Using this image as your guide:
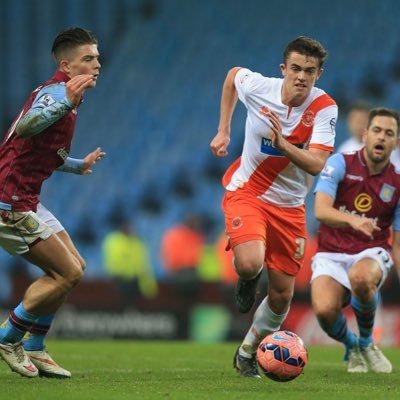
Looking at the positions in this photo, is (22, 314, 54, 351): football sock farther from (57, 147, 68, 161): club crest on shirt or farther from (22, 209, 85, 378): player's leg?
(57, 147, 68, 161): club crest on shirt

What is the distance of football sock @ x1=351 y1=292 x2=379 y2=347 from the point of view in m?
8.16

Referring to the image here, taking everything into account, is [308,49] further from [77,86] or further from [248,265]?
[77,86]

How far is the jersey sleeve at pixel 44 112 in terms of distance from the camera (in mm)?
6250

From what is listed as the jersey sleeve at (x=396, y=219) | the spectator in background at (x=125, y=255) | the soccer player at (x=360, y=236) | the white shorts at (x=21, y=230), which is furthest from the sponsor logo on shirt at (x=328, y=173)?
the spectator in background at (x=125, y=255)

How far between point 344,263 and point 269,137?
166 cm

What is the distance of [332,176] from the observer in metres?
8.22

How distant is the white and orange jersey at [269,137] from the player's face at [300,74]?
4.3 inches

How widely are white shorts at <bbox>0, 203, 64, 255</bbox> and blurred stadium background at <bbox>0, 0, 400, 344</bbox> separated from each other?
10.9m

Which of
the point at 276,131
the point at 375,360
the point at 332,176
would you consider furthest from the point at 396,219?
the point at 276,131

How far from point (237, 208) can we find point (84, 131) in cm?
1253

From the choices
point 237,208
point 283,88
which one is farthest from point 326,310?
point 283,88

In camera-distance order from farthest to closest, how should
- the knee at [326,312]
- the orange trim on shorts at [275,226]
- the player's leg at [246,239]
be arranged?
the knee at [326,312]
the orange trim on shorts at [275,226]
the player's leg at [246,239]

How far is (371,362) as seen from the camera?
8.18 metres

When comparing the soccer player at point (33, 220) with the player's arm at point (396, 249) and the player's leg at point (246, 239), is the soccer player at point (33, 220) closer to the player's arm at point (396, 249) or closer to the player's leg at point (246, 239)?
the player's leg at point (246, 239)
